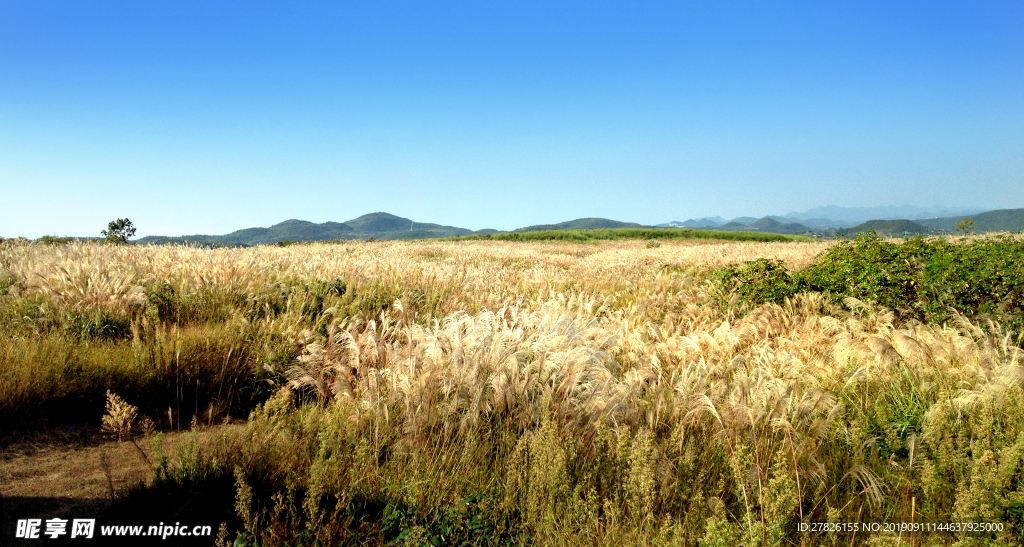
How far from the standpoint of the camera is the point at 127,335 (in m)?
5.52

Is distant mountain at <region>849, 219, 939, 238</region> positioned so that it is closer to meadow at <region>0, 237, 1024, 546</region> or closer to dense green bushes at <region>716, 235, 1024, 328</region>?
dense green bushes at <region>716, 235, 1024, 328</region>

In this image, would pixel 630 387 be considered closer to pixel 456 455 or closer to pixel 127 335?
pixel 456 455

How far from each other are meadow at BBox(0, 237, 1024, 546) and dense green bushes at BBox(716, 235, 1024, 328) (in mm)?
62

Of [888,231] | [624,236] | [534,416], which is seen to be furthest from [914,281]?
[624,236]

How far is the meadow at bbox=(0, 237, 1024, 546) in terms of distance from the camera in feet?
8.54

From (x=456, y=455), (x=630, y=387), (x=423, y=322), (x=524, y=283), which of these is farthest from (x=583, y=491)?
(x=524, y=283)

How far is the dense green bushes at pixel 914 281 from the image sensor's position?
6.68 m

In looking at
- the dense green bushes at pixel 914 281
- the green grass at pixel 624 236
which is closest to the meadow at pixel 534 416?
the dense green bushes at pixel 914 281

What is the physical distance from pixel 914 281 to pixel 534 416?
7.74 meters

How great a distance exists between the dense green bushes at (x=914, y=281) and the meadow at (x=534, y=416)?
0.06 meters

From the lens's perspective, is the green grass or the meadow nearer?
A: the meadow

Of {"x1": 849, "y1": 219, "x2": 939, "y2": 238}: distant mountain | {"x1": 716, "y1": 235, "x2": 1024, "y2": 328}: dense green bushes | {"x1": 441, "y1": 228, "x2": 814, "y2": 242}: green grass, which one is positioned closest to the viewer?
{"x1": 716, "y1": 235, "x2": 1024, "y2": 328}: dense green bushes

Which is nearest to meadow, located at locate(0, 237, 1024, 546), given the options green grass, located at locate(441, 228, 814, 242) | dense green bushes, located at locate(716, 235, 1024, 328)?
dense green bushes, located at locate(716, 235, 1024, 328)

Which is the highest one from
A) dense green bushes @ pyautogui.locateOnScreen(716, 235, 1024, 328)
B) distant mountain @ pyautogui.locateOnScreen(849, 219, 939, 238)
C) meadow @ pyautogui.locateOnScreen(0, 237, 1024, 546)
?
distant mountain @ pyautogui.locateOnScreen(849, 219, 939, 238)
